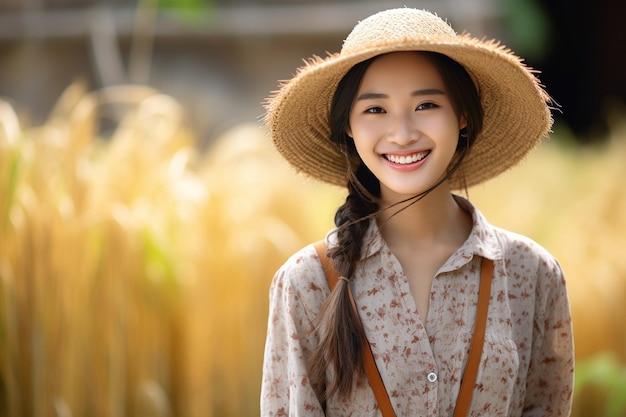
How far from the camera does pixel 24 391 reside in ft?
9.75

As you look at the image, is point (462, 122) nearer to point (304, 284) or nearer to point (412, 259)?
point (412, 259)

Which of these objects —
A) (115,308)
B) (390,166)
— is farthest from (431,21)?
(115,308)

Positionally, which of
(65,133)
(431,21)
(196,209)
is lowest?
(431,21)

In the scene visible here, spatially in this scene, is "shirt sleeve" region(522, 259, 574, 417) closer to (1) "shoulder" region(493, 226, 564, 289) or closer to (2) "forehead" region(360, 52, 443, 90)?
(1) "shoulder" region(493, 226, 564, 289)

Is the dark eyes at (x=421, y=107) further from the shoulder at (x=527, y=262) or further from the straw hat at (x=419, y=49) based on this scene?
the shoulder at (x=527, y=262)

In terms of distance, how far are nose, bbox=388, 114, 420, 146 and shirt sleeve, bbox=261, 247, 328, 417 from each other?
1.05 feet

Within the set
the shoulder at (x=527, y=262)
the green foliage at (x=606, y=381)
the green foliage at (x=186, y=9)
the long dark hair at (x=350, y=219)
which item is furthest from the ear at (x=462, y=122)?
the green foliage at (x=186, y=9)

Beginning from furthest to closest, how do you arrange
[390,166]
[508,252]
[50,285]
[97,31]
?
[97,31], [50,285], [508,252], [390,166]

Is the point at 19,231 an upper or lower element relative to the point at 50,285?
upper

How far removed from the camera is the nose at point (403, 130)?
184 cm

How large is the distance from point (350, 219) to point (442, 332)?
0.32 meters

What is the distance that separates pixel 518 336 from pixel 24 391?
1745 mm

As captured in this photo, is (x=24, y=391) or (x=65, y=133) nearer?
(x=24, y=391)

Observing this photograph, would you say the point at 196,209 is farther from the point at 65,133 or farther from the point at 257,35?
the point at 257,35
